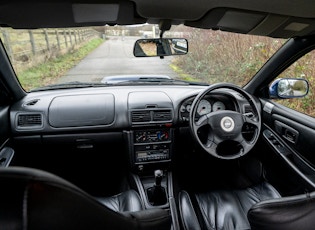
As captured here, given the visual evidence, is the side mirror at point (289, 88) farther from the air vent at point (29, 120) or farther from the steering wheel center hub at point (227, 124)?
the air vent at point (29, 120)

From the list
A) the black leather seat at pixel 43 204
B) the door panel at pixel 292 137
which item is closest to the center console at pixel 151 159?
the door panel at pixel 292 137

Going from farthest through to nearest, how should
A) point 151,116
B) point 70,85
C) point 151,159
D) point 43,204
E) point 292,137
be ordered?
point 70,85, point 151,159, point 151,116, point 292,137, point 43,204

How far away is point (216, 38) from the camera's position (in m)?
4.04

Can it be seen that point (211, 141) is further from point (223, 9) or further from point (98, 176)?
point (98, 176)

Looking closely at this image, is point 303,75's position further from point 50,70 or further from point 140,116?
point 50,70

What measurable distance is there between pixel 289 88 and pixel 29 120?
2397 mm

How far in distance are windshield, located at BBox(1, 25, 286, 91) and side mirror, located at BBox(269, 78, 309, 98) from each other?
403 mm

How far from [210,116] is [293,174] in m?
0.83

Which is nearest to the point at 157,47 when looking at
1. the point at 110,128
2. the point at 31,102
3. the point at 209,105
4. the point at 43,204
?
the point at 209,105

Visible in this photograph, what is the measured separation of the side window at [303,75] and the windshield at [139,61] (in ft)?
0.94

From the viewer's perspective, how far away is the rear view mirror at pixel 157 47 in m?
2.37

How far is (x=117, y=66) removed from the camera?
140 inches

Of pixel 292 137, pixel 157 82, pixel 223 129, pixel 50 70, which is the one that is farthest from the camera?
pixel 50 70

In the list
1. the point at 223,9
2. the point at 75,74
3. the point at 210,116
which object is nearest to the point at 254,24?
the point at 223,9
